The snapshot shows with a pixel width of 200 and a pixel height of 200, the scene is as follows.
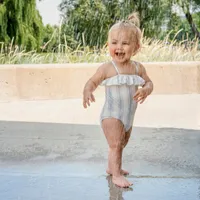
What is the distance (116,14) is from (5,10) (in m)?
3.94

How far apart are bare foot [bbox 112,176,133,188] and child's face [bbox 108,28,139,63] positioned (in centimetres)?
76

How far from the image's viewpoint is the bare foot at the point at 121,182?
331 cm

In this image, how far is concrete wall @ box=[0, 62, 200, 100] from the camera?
7746mm

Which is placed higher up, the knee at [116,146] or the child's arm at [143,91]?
the child's arm at [143,91]

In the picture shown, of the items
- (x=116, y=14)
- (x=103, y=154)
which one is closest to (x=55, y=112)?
(x=103, y=154)

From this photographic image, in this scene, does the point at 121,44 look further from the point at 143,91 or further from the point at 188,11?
the point at 188,11

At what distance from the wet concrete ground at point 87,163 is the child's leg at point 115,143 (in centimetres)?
6

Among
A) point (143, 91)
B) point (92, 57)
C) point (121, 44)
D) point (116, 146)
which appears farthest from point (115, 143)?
point (92, 57)

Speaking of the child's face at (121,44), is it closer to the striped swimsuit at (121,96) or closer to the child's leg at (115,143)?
the striped swimsuit at (121,96)

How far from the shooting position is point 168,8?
13.9 meters

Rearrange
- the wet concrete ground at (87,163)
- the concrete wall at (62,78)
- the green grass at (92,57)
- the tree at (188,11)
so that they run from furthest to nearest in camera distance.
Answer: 1. the tree at (188,11)
2. the green grass at (92,57)
3. the concrete wall at (62,78)
4. the wet concrete ground at (87,163)

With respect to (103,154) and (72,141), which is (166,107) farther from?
(103,154)

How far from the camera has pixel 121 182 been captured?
131 inches

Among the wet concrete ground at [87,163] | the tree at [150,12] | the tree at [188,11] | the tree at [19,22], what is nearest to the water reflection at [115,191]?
the wet concrete ground at [87,163]
